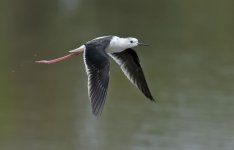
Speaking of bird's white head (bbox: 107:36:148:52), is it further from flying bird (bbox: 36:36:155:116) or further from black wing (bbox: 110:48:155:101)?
black wing (bbox: 110:48:155:101)

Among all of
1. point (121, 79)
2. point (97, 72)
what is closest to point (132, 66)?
point (97, 72)

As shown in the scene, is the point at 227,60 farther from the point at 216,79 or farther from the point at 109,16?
the point at 109,16

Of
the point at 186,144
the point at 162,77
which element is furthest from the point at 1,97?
the point at 186,144

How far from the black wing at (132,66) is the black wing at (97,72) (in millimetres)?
979

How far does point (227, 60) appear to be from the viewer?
18.9m

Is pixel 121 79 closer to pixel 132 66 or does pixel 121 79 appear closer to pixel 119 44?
pixel 132 66

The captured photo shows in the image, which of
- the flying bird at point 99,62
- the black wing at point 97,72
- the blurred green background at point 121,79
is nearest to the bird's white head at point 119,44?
the flying bird at point 99,62

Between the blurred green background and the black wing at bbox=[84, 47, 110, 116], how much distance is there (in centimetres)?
498

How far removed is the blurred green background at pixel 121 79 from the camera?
13375mm

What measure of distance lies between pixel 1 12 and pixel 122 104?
9.52m

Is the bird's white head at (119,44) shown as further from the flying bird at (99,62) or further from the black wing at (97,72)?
the black wing at (97,72)

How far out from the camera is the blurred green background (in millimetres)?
13375

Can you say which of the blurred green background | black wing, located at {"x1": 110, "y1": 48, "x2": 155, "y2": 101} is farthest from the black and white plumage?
the blurred green background

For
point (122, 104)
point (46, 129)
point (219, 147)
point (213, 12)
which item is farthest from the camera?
point (213, 12)
